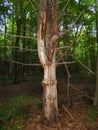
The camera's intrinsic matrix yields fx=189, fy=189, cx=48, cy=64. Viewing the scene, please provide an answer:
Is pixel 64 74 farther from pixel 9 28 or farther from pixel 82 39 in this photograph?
pixel 9 28

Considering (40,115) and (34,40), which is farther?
(34,40)

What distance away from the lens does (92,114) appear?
21.2ft

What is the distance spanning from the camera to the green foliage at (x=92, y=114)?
6.21m

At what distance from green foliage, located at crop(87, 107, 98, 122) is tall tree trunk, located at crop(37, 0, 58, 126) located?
125cm

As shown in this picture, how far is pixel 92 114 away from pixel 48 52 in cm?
272

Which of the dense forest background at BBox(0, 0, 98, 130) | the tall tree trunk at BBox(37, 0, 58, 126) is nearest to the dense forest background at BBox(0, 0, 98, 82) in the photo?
the dense forest background at BBox(0, 0, 98, 130)

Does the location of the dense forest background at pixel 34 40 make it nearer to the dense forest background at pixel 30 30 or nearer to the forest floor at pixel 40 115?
the dense forest background at pixel 30 30

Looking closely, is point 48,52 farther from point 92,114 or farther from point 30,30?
point 30,30

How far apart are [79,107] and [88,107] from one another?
0.34 metres

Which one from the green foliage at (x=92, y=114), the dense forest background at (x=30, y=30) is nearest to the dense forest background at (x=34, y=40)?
the dense forest background at (x=30, y=30)

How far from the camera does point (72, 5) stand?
10.5 m

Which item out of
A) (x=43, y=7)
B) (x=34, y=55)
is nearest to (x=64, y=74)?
Result: (x=34, y=55)

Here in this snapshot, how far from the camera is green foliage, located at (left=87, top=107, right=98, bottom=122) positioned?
20.4 feet

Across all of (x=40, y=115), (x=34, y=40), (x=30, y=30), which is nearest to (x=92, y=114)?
(x=40, y=115)
